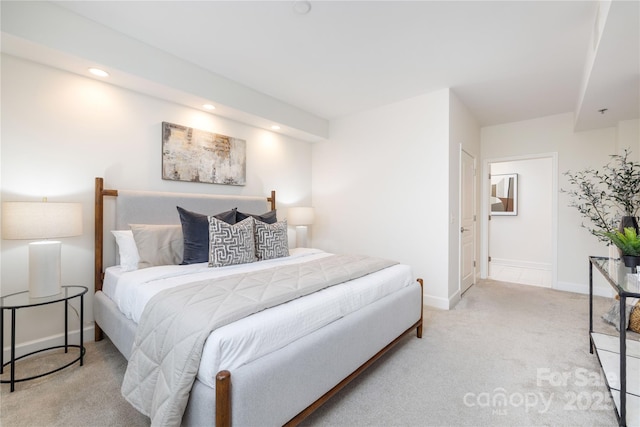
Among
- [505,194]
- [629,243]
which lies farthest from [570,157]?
[629,243]

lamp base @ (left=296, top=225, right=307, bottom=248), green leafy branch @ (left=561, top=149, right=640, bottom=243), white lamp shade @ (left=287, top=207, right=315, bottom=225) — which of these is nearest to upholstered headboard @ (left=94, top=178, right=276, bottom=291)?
white lamp shade @ (left=287, top=207, right=315, bottom=225)

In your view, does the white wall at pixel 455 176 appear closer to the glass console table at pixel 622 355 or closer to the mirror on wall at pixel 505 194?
the glass console table at pixel 622 355

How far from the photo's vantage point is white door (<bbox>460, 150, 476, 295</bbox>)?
373cm

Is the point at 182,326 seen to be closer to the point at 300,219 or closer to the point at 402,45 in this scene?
the point at 402,45

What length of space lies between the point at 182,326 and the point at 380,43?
2.53 meters

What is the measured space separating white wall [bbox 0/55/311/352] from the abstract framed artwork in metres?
0.09

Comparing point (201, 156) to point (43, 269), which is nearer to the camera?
point (43, 269)

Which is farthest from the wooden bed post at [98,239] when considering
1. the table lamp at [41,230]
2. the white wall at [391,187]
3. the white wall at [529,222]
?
the white wall at [529,222]

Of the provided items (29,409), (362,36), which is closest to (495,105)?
(362,36)

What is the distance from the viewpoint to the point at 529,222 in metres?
5.82

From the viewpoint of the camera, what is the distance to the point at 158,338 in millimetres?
1374

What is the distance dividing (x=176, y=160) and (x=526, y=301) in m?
4.50

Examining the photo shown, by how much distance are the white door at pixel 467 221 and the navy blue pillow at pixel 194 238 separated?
3.09 meters

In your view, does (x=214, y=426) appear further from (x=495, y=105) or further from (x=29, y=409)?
(x=495, y=105)
